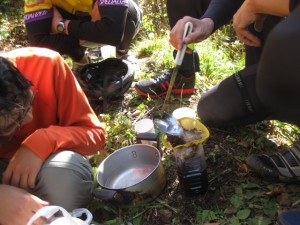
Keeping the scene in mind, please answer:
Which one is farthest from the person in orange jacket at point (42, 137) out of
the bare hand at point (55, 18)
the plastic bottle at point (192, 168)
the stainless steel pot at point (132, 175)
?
the bare hand at point (55, 18)

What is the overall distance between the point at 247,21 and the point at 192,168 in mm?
710

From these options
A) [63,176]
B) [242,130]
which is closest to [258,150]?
[242,130]

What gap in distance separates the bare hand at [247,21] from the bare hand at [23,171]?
109 cm

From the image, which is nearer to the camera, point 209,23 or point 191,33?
point 191,33

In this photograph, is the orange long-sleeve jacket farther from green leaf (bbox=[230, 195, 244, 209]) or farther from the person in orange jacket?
green leaf (bbox=[230, 195, 244, 209])

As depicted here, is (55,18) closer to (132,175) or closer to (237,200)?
(132,175)

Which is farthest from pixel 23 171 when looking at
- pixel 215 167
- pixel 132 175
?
pixel 215 167

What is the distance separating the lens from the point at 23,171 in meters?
1.56

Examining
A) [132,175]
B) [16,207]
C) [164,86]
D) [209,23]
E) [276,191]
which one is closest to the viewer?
[16,207]

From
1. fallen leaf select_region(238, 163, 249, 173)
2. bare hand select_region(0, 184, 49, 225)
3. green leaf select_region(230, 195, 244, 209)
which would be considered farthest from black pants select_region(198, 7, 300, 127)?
bare hand select_region(0, 184, 49, 225)

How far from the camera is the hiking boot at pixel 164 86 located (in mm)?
2549

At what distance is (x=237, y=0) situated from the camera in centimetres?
198

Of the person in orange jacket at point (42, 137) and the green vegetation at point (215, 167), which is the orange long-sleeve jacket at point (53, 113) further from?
the green vegetation at point (215, 167)

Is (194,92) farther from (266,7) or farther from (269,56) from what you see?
(269,56)
